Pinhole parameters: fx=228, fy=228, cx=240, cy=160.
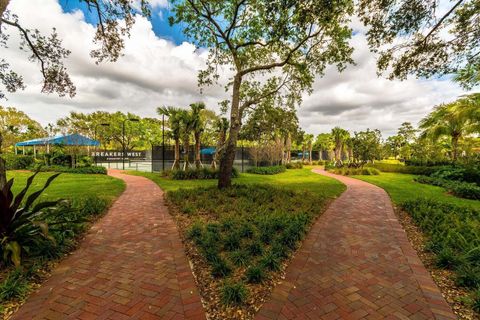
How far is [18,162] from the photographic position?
760 inches

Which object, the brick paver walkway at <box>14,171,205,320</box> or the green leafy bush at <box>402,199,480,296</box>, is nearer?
the brick paver walkway at <box>14,171,205,320</box>

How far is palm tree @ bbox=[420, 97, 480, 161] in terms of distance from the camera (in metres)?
13.2

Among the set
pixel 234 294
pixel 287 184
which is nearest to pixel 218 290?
pixel 234 294

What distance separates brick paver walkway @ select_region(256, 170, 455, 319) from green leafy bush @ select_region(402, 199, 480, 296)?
375mm

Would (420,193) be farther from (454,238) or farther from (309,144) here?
(309,144)

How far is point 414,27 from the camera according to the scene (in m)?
6.38

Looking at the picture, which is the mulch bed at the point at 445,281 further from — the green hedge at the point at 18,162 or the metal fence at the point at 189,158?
the green hedge at the point at 18,162

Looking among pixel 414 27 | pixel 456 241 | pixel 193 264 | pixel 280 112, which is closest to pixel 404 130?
pixel 280 112

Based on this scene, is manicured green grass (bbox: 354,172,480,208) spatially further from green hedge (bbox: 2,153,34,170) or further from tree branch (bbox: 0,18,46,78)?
green hedge (bbox: 2,153,34,170)

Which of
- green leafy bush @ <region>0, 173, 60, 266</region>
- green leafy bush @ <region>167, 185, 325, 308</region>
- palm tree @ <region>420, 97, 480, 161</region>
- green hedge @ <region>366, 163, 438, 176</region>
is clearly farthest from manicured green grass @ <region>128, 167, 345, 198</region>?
green hedge @ <region>366, 163, 438, 176</region>

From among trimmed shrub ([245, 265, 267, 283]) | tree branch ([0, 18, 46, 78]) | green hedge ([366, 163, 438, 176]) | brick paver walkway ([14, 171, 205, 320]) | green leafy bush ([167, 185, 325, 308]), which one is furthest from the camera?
green hedge ([366, 163, 438, 176])

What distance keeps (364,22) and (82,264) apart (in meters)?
8.84

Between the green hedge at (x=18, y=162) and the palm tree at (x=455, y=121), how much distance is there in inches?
1250

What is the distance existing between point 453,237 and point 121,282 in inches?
227
